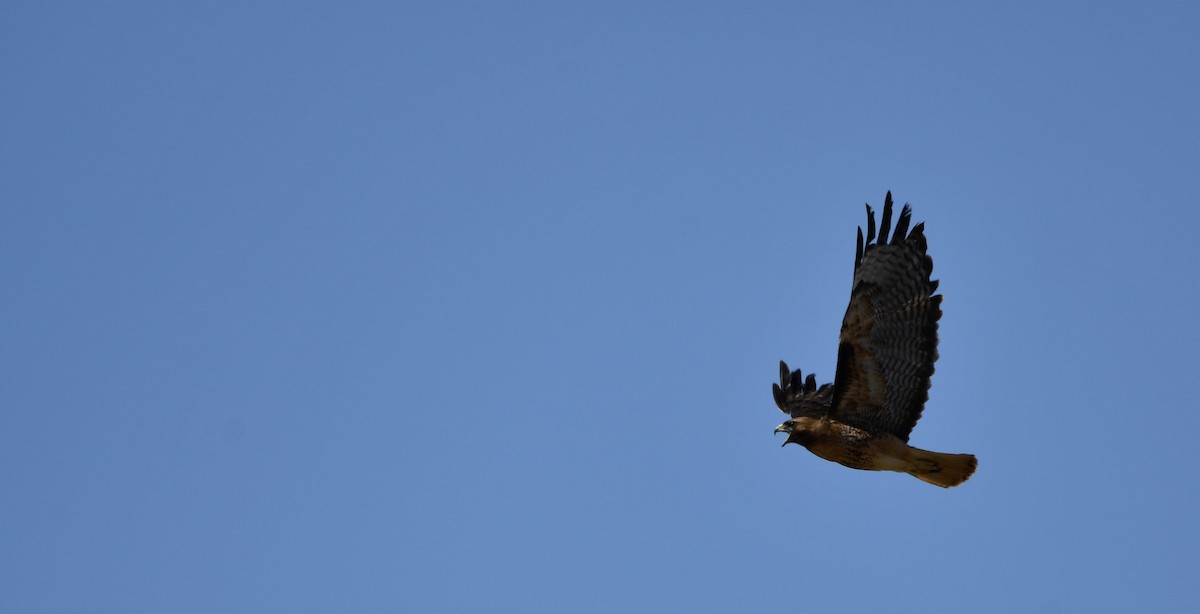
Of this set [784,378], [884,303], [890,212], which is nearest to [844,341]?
[884,303]

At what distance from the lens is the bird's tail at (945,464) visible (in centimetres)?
1062

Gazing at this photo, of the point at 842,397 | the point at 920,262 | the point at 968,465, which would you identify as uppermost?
the point at 920,262

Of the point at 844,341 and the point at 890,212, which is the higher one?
the point at 890,212

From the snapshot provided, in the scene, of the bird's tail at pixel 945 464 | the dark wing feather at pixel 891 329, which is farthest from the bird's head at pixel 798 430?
the bird's tail at pixel 945 464

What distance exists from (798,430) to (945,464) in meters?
1.25

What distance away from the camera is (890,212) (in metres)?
10.6

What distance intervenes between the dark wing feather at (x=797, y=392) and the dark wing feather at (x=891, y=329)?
5.73 feet

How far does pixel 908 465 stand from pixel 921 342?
1.05 meters

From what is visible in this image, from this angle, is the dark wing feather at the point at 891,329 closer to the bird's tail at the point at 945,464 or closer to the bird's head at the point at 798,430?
the bird's tail at the point at 945,464

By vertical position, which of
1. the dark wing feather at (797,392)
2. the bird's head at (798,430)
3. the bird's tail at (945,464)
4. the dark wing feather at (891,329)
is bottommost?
the bird's tail at (945,464)

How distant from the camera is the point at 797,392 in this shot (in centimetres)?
1330

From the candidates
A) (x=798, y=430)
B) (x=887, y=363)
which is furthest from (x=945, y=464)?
(x=798, y=430)

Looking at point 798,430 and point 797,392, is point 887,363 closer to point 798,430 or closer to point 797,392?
point 798,430

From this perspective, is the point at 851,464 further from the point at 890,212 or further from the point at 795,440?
the point at 890,212
